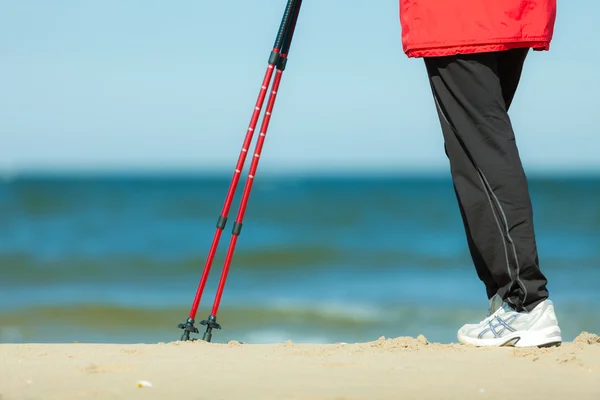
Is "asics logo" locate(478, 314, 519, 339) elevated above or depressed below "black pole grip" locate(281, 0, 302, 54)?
below

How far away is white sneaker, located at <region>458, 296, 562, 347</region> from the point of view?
3010 millimetres

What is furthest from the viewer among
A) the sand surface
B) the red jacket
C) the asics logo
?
the asics logo

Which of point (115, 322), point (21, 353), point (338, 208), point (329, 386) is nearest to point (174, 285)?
point (115, 322)

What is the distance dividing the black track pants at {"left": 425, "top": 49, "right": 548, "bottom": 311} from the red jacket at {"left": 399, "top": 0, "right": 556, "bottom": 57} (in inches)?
2.9

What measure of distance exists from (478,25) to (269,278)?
28.3 ft

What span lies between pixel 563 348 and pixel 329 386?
95cm

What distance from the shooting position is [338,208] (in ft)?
84.9

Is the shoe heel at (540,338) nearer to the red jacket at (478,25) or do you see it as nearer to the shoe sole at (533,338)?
the shoe sole at (533,338)

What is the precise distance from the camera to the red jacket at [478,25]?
292cm

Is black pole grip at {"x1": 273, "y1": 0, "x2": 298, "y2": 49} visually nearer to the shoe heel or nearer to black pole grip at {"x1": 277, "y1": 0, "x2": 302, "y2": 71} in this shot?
black pole grip at {"x1": 277, "y1": 0, "x2": 302, "y2": 71}

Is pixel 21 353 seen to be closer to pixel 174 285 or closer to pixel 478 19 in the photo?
pixel 478 19

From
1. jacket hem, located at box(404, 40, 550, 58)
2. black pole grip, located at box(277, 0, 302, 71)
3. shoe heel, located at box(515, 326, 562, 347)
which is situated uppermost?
black pole grip, located at box(277, 0, 302, 71)

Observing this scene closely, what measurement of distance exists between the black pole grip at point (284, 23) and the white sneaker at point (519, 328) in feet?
4.29

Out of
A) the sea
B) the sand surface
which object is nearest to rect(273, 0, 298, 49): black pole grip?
the sand surface
